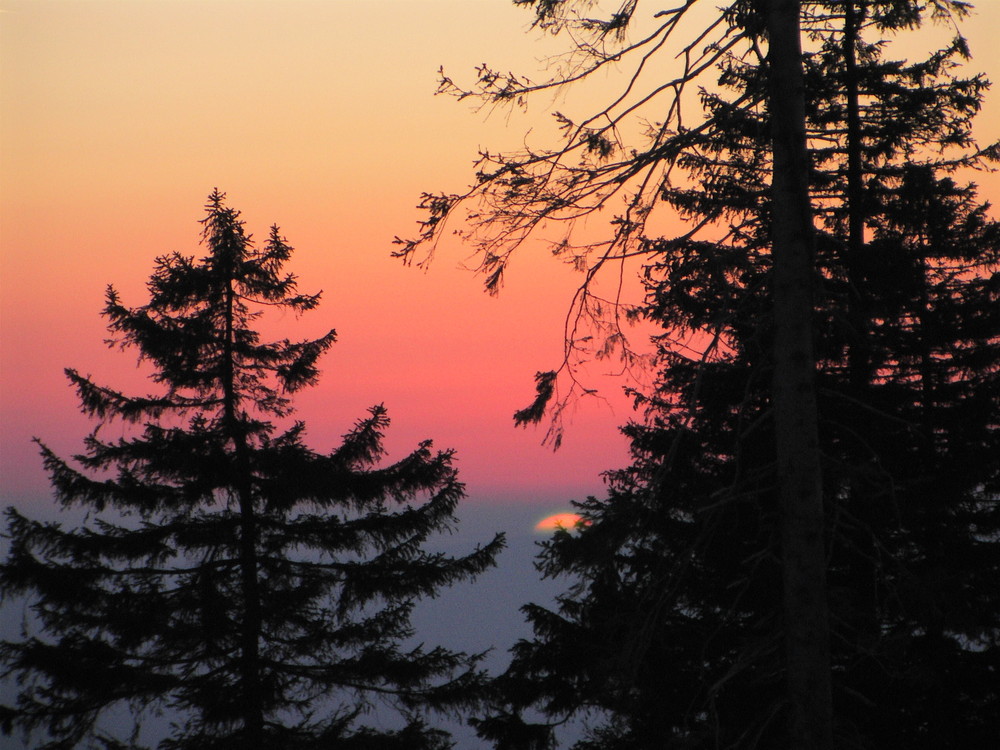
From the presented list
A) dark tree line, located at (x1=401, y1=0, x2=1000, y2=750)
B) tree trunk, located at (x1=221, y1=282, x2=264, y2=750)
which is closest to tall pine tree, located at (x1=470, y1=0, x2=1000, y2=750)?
dark tree line, located at (x1=401, y1=0, x2=1000, y2=750)

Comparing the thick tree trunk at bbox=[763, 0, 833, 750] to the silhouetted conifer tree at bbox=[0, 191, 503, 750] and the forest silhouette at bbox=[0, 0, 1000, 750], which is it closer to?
the forest silhouette at bbox=[0, 0, 1000, 750]

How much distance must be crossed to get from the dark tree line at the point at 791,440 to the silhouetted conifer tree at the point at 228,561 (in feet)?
8.40

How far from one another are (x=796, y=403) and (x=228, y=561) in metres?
11.0

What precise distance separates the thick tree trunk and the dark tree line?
0.7 inches

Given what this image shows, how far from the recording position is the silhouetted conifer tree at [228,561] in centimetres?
1494

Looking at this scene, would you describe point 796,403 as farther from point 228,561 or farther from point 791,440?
point 228,561

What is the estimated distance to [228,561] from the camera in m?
15.4

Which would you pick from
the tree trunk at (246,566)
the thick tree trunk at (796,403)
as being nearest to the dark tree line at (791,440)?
the thick tree trunk at (796,403)

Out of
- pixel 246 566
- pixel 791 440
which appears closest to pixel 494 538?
pixel 246 566

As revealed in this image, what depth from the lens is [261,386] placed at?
650 inches

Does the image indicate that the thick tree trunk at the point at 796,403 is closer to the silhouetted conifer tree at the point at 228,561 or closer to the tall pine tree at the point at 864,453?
the tall pine tree at the point at 864,453

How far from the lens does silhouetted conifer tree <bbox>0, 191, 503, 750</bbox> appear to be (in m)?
14.9

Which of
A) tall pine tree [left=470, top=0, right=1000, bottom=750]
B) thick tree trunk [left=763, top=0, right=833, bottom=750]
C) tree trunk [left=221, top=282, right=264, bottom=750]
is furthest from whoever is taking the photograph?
tree trunk [left=221, top=282, right=264, bottom=750]

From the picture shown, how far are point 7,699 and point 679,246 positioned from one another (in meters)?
13.8
